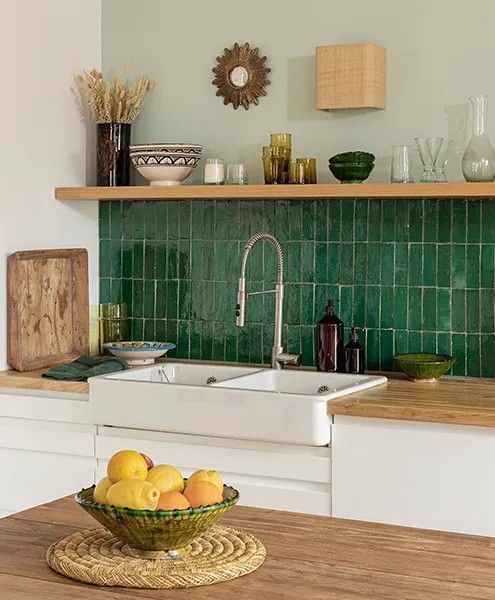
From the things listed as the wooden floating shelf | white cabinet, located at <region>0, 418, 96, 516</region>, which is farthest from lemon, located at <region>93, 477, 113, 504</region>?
the wooden floating shelf

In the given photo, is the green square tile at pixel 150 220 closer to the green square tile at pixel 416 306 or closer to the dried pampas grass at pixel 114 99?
the dried pampas grass at pixel 114 99

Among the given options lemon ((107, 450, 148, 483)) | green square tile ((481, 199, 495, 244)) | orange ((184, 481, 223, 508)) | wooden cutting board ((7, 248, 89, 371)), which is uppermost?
green square tile ((481, 199, 495, 244))

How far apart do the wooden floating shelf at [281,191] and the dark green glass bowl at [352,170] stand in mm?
74

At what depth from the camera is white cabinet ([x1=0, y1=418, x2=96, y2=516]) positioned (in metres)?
3.88

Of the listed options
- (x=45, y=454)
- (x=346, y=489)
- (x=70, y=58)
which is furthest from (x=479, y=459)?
(x=70, y=58)

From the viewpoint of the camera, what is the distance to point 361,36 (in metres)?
4.13

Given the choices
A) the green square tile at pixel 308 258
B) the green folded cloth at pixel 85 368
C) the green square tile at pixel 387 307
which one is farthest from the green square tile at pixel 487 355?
the green folded cloth at pixel 85 368

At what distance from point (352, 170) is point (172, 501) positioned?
7.49ft

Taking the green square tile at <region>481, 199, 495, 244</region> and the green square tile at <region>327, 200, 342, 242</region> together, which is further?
the green square tile at <region>327, 200, 342, 242</region>

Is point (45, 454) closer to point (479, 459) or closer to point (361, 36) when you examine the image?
point (479, 459)

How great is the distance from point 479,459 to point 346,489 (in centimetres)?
43

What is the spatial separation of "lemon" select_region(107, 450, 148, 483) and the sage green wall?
2.38 meters

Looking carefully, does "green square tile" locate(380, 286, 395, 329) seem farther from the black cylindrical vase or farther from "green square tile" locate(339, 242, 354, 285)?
the black cylindrical vase

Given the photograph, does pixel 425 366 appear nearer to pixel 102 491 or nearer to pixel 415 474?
pixel 415 474
